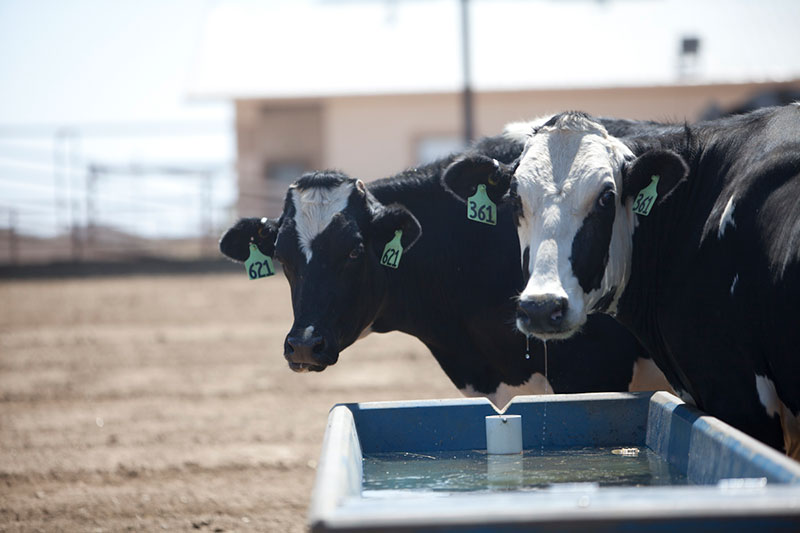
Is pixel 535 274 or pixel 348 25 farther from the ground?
pixel 348 25

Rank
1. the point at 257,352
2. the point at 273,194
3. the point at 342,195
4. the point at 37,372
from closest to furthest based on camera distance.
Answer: the point at 342,195
the point at 37,372
the point at 257,352
the point at 273,194

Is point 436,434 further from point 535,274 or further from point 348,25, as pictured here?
point 348,25

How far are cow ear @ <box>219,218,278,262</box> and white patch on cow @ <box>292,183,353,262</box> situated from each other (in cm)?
36

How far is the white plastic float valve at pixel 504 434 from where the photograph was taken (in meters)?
3.59

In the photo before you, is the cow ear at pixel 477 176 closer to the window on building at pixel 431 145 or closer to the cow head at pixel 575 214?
the cow head at pixel 575 214

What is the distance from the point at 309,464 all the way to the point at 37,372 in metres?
4.96

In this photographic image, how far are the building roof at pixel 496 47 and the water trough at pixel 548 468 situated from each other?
724 inches

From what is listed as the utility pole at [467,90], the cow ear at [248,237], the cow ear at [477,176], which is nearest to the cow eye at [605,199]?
the cow ear at [477,176]

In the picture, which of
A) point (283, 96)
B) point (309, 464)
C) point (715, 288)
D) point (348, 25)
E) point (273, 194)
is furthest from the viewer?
point (348, 25)

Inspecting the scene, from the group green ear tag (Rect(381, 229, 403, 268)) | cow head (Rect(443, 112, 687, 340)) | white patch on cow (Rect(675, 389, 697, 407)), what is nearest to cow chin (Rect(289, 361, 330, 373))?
green ear tag (Rect(381, 229, 403, 268))

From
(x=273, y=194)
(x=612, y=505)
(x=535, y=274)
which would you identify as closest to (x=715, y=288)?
(x=535, y=274)

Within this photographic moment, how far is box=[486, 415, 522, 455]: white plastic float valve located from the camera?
3.59m

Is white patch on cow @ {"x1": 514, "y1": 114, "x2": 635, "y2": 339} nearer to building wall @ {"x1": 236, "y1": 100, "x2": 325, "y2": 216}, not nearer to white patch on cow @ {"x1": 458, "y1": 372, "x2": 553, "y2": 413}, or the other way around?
white patch on cow @ {"x1": 458, "y1": 372, "x2": 553, "y2": 413}

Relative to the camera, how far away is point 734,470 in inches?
104
